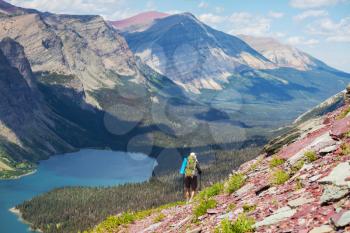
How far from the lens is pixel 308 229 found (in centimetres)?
1777

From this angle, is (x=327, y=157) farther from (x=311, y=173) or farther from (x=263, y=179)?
(x=263, y=179)

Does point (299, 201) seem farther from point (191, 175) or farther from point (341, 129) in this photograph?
point (191, 175)

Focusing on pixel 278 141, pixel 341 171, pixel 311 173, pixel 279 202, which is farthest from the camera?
pixel 278 141

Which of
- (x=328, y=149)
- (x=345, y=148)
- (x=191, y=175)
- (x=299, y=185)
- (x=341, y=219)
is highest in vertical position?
(x=345, y=148)

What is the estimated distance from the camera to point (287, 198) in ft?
75.0

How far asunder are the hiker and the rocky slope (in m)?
9.43

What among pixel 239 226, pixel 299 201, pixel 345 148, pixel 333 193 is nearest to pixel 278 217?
pixel 299 201

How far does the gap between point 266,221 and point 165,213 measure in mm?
19045

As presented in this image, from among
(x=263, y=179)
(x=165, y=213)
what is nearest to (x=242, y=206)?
(x=263, y=179)

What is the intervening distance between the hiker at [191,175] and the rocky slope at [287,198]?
9.43m

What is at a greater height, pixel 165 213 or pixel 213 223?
pixel 213 223

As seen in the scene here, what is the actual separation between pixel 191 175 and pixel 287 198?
24.6 metres

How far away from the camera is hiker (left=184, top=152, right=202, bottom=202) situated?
46469 millimetres

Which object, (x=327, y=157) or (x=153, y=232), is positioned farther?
(x=153, y=232)
